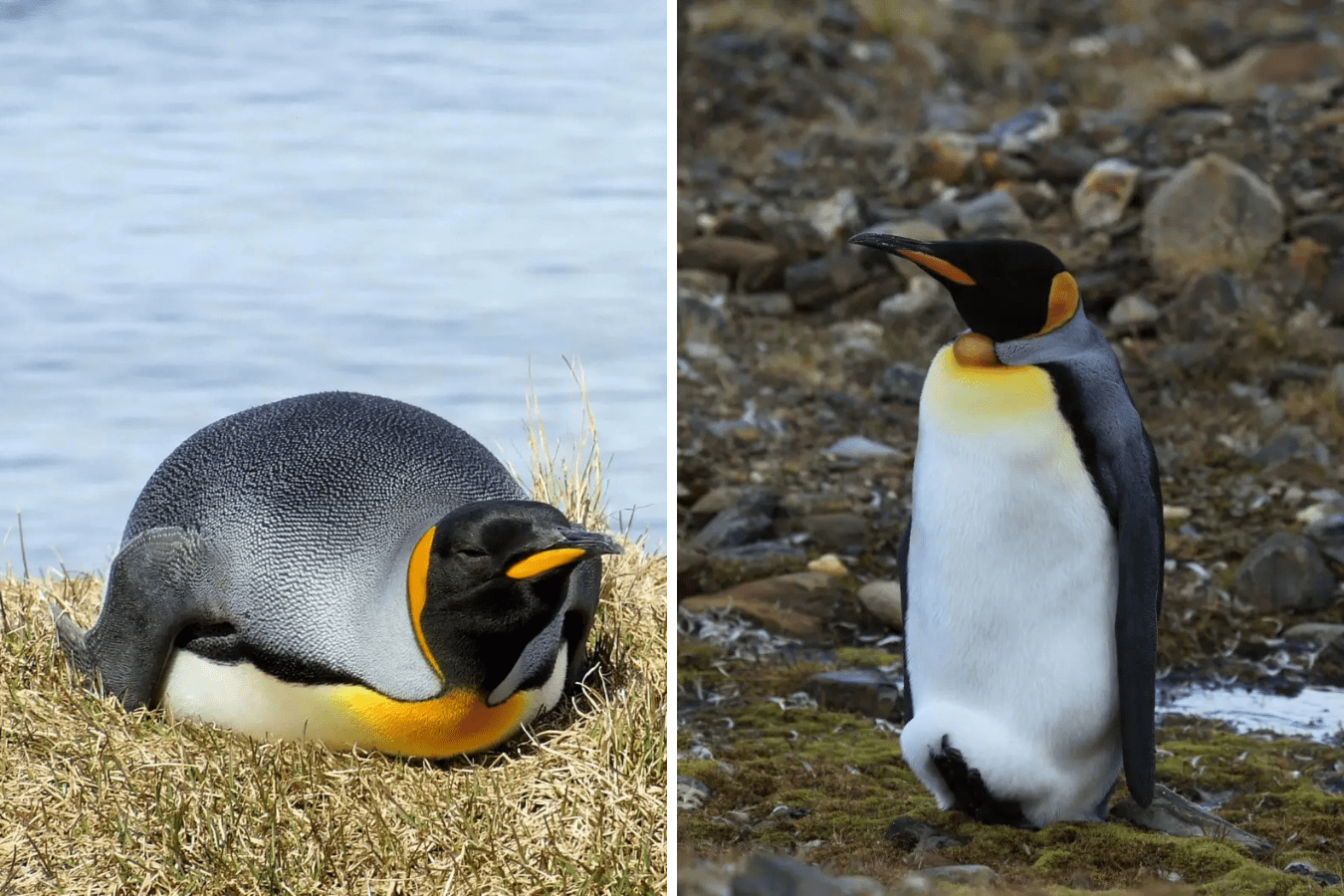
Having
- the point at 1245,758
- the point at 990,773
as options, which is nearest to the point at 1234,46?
the point at 1245,758

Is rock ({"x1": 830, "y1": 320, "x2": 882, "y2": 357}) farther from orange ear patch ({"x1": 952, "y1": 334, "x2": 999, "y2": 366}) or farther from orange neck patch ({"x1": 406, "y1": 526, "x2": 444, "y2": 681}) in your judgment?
orange neck patch ({"x1": 406, "y1": 526, "x2": 444, "y2": 681})

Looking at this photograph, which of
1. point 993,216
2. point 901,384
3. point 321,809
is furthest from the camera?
point 993,216

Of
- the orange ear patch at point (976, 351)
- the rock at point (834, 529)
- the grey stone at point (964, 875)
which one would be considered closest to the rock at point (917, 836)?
the grey stone at point (964, 875)

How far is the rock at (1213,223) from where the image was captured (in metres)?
5.46

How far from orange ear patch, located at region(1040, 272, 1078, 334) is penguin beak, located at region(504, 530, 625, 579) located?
2.37ft

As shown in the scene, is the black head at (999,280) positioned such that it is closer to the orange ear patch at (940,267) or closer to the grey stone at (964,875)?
the orange ear patch at (940,267)

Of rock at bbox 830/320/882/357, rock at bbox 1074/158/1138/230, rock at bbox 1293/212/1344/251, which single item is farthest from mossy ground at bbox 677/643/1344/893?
rock at bbox 1074/158/1138/230

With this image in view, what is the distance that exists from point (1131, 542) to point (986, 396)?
30 centimetres

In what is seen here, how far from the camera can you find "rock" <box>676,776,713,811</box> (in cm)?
275

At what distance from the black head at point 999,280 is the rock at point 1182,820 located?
2.44ft

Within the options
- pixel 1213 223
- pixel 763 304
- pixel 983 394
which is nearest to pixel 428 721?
pixel 983 394

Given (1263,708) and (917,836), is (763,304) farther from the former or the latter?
(917,836)

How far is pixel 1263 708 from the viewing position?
3.33 m

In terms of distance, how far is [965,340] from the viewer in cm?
258
